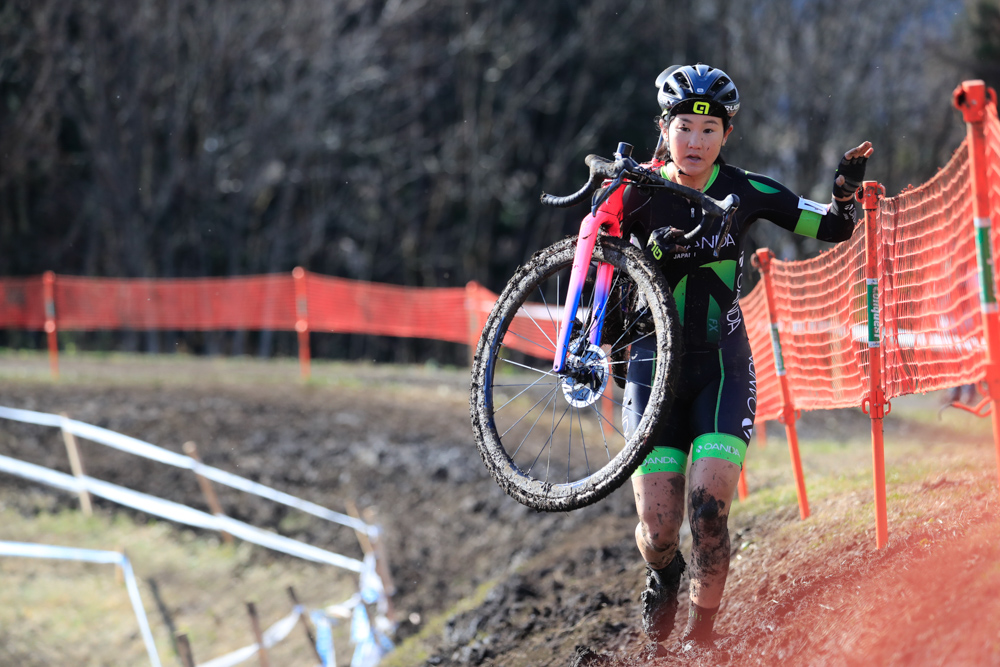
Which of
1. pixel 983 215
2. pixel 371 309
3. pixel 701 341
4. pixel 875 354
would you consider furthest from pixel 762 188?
pixel 371 309

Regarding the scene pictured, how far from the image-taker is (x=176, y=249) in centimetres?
2867

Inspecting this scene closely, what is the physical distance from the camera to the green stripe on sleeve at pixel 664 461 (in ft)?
12.8

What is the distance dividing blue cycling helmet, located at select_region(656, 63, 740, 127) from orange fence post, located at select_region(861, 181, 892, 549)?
0.88m

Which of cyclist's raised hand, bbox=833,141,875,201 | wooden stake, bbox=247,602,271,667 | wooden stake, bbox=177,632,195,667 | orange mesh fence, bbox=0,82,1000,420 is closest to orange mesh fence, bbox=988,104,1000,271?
orange mesh fence, bbox=0,82,1000,420

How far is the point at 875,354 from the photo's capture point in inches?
173

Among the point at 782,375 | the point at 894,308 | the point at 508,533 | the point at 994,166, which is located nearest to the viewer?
the point at 994,166

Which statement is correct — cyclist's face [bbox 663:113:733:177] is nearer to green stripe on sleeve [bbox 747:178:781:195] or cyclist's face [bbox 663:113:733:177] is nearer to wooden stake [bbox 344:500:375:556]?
green stripe on sleeve [bbox 747:178:781:195]

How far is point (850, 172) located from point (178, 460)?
9.90m

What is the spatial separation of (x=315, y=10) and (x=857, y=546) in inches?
1072

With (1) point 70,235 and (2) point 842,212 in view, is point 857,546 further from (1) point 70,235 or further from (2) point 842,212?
(1) point 70,235

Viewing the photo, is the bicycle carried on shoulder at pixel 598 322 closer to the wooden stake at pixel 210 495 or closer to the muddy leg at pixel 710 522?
the muddy leg at pixel 710 522

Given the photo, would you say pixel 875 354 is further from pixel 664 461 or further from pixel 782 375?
pixel 782 375

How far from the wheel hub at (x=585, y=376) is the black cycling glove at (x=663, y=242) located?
0.46 m

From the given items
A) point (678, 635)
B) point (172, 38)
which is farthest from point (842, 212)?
point (172, 38)
